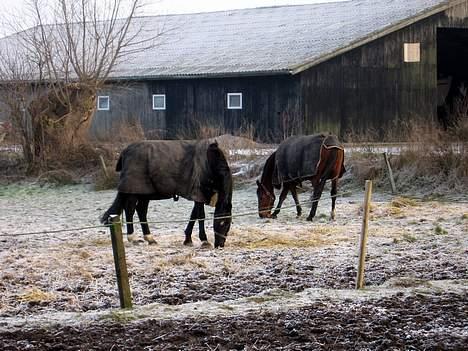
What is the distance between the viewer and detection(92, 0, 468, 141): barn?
116ft

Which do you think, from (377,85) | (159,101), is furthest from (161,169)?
(159,101)

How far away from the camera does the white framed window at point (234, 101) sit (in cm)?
3688

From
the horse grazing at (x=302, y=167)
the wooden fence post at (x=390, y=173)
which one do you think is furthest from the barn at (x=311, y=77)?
the horse grazing at (x=302, y=167)

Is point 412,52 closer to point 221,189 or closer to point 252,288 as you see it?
point 221,189

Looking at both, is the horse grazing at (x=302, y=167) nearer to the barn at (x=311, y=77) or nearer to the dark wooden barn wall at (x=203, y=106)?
the barn at (x=311, y=77)

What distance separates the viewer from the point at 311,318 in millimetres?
9070

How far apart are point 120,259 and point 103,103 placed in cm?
3302

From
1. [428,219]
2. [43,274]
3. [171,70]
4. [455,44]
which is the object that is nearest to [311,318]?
[43,274]

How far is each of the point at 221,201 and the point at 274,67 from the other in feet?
66.0

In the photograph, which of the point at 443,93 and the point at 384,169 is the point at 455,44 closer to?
the point at 443,93

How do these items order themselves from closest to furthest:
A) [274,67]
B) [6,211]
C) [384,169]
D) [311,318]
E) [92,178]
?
[311,318], [6,211], [384,169], [92,178], [274,67]

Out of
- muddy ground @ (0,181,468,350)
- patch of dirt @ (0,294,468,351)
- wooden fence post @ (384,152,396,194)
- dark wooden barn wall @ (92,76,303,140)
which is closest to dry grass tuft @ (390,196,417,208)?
muddy ground @ (0,181,468,350)

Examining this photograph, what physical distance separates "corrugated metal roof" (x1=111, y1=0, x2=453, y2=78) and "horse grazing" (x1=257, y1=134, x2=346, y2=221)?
13919 mm

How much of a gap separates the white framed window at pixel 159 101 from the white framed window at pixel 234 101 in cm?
336
